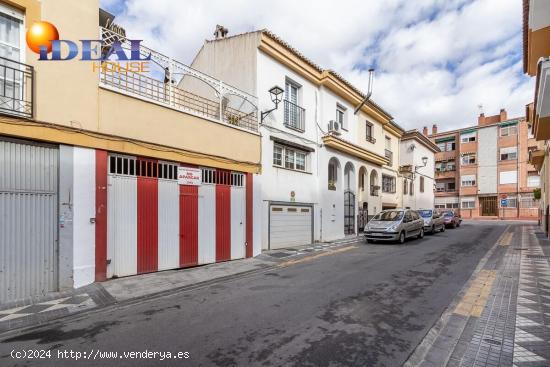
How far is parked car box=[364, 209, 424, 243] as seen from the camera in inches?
540

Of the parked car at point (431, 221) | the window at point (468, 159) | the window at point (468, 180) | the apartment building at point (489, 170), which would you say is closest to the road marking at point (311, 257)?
the parked car at point (431, 221)

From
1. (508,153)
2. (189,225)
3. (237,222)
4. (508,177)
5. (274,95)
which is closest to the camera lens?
(189,225)

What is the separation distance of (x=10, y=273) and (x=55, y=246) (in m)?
0.82

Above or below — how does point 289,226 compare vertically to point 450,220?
above

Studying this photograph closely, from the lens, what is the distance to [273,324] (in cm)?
460

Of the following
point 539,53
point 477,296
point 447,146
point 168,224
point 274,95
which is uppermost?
point 447,146

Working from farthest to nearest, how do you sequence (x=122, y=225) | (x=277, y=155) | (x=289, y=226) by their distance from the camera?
(x=289, y=226) → (x=277, y=155) → (x=122, y=225)

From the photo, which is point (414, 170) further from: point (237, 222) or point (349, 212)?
point (237, 222)

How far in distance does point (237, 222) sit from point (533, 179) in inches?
1676

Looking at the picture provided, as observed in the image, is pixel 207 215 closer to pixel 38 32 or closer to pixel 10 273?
pixel 10 273

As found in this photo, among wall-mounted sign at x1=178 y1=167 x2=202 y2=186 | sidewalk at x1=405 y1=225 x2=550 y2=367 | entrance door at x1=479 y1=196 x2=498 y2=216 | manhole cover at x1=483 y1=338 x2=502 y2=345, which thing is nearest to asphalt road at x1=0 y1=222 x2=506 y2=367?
→ sidewalk at x1=405 y1=225 x2=550 y2=367

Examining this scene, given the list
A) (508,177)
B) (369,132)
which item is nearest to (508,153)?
(508,177)

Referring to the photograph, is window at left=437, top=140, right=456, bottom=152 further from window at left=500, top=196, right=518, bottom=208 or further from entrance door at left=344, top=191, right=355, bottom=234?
entrance door at left=344, top=191, right=355, bottom=234
